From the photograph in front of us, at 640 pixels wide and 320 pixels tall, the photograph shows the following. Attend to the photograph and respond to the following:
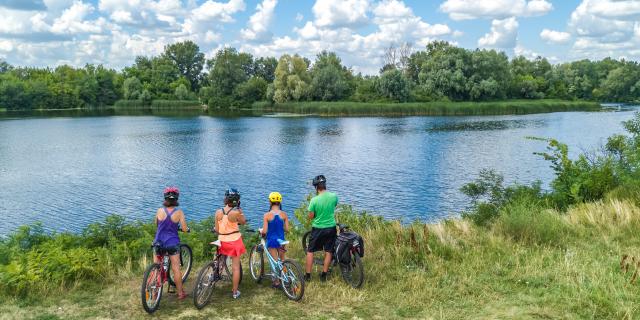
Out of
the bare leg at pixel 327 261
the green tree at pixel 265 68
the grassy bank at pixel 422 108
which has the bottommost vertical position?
the bare leg at pixel 327 261

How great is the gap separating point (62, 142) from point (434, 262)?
49274 millimetres

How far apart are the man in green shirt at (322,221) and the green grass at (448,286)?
46 cm

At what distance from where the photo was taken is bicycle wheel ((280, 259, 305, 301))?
8.23m

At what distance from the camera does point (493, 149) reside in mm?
39906

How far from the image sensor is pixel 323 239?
9125 mm

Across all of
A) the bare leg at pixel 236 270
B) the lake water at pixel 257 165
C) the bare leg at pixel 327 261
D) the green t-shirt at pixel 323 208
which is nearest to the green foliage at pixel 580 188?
the lake water at pixel 257 165

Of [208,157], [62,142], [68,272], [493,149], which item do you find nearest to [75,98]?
[62,142]

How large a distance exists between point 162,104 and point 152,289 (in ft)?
394

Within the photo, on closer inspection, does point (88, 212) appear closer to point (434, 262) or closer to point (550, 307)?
point (434, 262)

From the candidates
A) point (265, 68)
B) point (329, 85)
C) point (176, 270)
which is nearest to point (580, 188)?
point (176, 270)

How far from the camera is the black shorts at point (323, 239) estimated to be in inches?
357

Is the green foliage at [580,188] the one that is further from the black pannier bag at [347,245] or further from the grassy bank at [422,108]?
the grassy bank at [422,108]

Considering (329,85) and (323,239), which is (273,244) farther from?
(329,85)

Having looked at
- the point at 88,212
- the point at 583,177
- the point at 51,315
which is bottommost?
the point at 88,212
